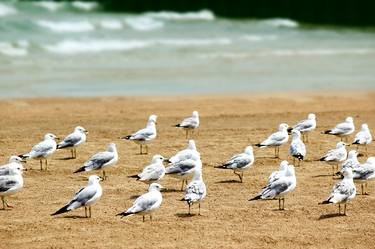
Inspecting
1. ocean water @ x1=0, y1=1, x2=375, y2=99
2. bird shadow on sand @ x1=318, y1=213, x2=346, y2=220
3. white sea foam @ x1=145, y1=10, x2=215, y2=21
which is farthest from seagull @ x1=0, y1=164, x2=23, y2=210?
white sea foam @ x1=145, y1=10, x2=215, y2=21

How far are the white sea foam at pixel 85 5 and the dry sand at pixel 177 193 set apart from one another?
38.6 metres

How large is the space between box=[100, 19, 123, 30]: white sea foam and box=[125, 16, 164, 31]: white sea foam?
0.65 metres

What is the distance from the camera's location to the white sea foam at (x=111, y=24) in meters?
51.1

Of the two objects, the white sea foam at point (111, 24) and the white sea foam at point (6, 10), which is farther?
the white sea foam at point (6, 10)

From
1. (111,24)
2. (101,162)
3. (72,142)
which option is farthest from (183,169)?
(111,24)

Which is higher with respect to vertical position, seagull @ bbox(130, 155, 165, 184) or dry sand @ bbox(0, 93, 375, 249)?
seagull @ bbox(130, 155, 165, 184)

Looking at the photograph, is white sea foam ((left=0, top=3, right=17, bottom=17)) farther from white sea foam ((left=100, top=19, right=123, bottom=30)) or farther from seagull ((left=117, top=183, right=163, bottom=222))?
seagull ((left=117, top=183, right=163, bottom=222))

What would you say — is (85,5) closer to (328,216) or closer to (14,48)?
(14,48)

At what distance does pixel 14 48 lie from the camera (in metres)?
38.9

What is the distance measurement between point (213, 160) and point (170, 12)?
45.1m

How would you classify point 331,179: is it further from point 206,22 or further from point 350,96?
point 206,22

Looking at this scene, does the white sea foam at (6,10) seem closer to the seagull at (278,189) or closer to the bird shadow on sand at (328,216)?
the seagull at (278,189)

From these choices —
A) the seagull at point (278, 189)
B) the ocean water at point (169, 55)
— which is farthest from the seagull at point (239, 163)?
the ocean water at point (169, 55)

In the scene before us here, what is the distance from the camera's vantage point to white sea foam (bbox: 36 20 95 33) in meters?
48.0
